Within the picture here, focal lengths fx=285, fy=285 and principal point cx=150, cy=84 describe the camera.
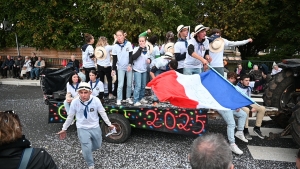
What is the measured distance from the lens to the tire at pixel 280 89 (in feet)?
20.3

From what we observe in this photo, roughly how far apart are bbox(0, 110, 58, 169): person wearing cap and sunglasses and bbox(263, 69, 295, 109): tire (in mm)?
5300

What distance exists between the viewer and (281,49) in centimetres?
1786

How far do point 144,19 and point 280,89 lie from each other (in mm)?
11568

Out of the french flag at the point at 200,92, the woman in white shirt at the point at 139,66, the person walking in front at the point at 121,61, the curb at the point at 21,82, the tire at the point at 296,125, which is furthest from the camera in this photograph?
the curb at the point at 21,82

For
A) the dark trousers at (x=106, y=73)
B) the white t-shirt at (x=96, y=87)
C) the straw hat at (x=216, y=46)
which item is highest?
the straw hat at (x=216, y=46)

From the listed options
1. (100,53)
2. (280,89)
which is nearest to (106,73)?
(100,53)

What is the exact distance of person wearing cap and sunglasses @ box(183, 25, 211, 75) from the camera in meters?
5.92

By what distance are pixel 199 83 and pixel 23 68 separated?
13.8 m

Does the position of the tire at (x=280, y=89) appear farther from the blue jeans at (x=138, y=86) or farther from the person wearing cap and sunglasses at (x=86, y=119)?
the person wearing cap and sunglasses at (x=86, y=119)

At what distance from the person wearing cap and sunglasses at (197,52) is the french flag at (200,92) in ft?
1.58

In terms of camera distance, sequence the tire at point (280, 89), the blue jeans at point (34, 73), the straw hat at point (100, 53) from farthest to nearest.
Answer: the blue jeans at point (34, 73), the straw hat at point (100, 53), the tire at point (280, 89)

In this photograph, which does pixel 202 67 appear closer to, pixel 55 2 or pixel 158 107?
pixel 158 107

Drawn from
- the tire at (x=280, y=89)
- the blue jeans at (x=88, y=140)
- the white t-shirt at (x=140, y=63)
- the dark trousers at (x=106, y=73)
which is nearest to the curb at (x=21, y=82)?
the dark trousers at (x=106, y=73)

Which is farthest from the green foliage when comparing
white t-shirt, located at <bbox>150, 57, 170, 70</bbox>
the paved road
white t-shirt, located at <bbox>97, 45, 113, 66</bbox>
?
the paved road
